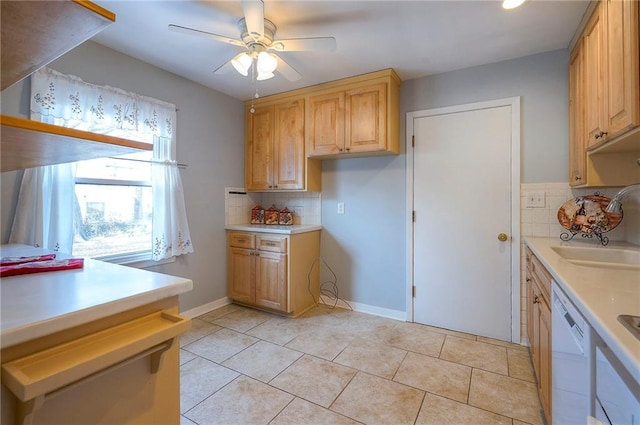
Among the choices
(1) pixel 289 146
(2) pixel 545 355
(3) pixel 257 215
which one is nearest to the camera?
(2) pixel 545 355

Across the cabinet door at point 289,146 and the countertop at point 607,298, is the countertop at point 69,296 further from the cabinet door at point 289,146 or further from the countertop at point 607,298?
the cabinet door at point 289,146

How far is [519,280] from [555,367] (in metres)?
1.35

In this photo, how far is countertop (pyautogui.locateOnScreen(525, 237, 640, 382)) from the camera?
64 cm

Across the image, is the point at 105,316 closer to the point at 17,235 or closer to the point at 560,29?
the point at 17,235

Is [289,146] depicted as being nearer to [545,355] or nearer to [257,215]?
[257,215]

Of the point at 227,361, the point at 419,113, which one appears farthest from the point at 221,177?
the point at 419,113

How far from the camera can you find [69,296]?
789mm

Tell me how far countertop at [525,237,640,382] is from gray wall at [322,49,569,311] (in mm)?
1294

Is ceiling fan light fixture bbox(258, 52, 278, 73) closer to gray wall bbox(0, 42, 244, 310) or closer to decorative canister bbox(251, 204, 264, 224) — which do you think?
gray wall bbox(0, 42, 244, 310)

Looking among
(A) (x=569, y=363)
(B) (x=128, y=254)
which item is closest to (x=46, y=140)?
(A) (x=569, y=363)

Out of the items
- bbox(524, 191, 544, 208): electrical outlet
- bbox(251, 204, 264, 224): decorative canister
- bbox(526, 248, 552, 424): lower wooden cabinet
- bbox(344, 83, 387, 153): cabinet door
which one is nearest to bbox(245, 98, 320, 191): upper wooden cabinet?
bbox(251, 204, 264, 224): decorative canister

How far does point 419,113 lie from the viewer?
9.14 feet

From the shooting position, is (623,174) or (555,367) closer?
(555,367)

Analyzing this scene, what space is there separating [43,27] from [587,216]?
9.80 feet
